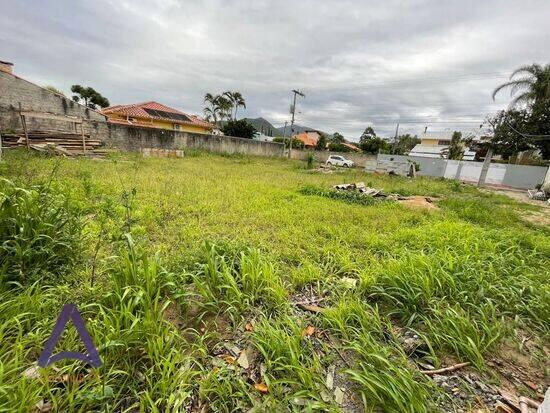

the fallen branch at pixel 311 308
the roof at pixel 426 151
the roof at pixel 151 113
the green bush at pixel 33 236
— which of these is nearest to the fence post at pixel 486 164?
the fallen branch at pixel 311 308

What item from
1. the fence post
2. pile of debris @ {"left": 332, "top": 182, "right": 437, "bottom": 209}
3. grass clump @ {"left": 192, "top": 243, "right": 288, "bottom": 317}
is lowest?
grass clump @ {"left": 192, "top": 243, "right": 288, "bottom": 317}

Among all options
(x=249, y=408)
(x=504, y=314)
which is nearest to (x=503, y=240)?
(x=504, y=314)

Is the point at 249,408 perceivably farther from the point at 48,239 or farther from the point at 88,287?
the point at 48,239

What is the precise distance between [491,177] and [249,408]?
21.7m

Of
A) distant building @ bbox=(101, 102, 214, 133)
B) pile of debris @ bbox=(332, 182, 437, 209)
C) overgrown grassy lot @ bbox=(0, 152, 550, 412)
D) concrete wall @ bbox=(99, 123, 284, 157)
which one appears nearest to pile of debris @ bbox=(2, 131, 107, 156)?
concrete wall @ bbox=(99, 123, 284, 157)

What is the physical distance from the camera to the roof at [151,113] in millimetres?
23203

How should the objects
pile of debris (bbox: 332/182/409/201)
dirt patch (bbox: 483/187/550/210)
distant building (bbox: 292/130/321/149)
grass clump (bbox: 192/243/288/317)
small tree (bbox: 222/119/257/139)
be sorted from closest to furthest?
grass clump (bbox: 192/243/288/317)
pile of debris (bbox: 332/182/409/201)
dirt patch (bbox: 483/187/550/210)
small tree (bbox: 222/119/257/139)
distant building (bbox: 292/130/321/149)

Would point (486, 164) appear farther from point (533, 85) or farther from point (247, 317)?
point (247, 317)

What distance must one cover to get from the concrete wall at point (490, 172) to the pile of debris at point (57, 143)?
59.3 ft

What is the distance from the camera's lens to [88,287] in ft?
6.57

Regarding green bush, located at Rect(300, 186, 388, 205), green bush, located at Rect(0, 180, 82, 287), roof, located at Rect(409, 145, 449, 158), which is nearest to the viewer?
green bush, located at Rect(0, 180, 82, 287)

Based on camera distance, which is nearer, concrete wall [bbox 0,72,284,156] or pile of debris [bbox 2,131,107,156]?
pile of debris [bbox 2,131,107,156]

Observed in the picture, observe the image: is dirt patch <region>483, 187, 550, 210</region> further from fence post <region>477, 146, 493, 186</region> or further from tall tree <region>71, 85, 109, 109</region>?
tall tree <region>71, 85, 109, 109</region>

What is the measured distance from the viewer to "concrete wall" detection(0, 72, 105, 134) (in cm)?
1140
